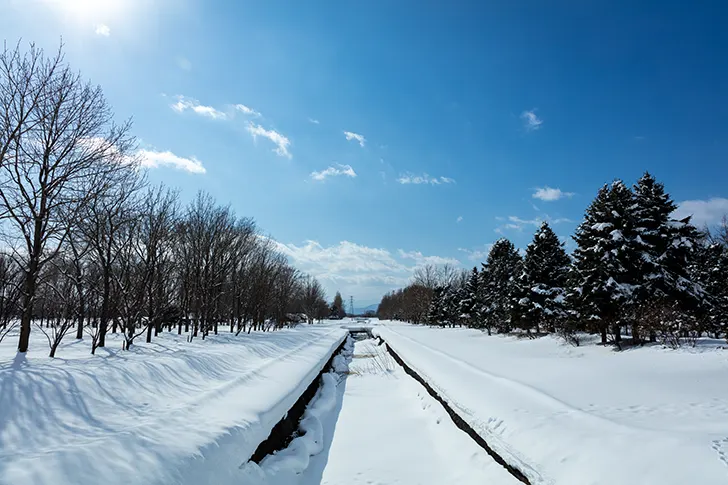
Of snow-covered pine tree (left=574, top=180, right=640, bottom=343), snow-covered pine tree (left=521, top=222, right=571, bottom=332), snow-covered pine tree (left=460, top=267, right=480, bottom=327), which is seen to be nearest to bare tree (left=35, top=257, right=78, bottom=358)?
snow-covered pine tree (left=574, top=180, right=640, bottom=343)

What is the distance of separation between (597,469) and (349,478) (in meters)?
4.59

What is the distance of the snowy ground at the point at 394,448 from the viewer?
23.6ft

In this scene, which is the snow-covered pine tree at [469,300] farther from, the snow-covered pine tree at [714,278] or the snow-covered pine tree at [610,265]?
the snow-covered pine tree at [610,265]

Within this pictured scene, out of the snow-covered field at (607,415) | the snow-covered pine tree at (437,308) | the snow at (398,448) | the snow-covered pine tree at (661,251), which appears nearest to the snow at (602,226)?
the snow-covered pine tree at (661,251)

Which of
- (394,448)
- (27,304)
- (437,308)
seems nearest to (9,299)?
(27,304)

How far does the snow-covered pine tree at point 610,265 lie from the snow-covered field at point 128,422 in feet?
45.0

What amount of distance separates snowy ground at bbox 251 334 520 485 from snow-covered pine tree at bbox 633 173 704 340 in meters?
10.4

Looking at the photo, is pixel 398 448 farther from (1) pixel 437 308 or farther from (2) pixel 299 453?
(1) pixel 437 308

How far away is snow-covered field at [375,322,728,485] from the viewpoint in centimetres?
442

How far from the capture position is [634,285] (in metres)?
16.4

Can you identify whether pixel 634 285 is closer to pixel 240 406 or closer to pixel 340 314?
A: pixel 240 406

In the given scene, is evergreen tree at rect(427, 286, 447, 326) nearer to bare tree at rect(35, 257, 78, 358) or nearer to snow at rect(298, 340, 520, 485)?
snow at rect(298, 340, 520, 485)

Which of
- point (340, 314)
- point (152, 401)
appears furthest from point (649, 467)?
point (340, 314)

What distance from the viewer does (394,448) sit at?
9.09 meters
